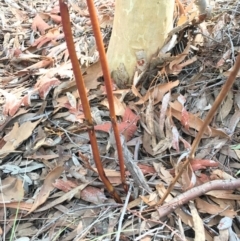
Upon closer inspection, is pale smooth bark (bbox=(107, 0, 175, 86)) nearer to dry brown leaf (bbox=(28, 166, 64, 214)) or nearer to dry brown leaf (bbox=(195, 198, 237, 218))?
dry brown leaf (bbox=(28, 166, 64, 214))

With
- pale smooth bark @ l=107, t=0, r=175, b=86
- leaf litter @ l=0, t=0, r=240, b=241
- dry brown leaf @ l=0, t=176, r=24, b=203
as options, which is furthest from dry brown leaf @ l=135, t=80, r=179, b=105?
dry brown leaf @ l=0, t=176, r=24, b=203

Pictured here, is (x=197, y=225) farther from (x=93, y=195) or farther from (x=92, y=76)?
(x=92, y=76)

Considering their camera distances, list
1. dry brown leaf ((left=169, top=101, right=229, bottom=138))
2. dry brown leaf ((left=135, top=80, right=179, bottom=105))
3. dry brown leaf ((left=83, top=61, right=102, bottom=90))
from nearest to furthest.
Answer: dry brown leaf ((left=169, top=101, right=229, bottom=138)) < dry brown leaf ((left=135, top=80, right=179, bottom=105)) < dry brown leaf ((left=83, top=61, right=102, bottom=90))

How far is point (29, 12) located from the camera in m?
2.05

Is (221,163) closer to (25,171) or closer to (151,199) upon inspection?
(151,199)

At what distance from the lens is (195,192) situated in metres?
1.08

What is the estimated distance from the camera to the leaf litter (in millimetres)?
1080

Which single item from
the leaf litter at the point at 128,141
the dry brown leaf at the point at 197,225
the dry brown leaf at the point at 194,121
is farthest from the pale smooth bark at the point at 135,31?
the dry brown leaf at the point at 197,225

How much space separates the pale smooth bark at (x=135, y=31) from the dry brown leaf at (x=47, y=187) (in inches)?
16.2

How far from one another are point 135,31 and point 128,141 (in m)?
0.36

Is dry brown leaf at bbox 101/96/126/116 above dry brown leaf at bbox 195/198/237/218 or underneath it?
above

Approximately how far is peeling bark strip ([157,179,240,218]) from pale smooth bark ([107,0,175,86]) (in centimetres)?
51

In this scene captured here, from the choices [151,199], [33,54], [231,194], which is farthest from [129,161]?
[33,54]

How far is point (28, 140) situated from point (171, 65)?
0.54 metres
